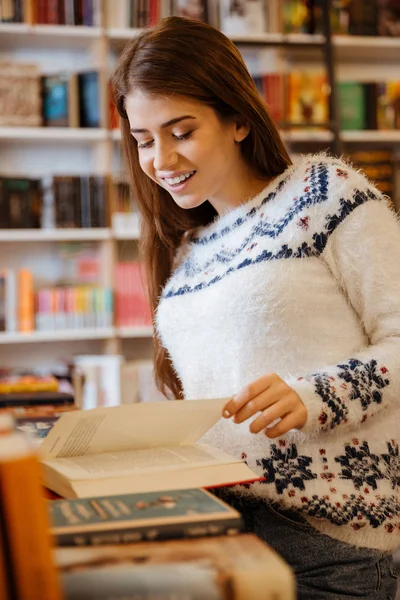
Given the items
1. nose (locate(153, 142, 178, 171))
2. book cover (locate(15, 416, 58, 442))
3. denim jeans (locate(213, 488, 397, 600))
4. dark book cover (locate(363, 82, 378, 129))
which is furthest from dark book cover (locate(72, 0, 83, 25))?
denim jeans (locate(213, 488, 397, 600))

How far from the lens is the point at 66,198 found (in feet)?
11.1

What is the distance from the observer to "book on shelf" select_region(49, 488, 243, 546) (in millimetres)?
609

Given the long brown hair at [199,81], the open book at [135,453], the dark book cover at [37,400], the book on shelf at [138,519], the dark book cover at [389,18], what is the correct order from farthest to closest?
the dark book cover at [389,18] < the dark book cover at [37,400] < the long brown hair at [199,81] < the open book at [135,453] < the book on shelf at [138,519]

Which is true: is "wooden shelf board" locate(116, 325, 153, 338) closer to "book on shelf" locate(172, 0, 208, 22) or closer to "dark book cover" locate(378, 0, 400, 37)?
"book on shelf" locate(172, 0, 208, 22)

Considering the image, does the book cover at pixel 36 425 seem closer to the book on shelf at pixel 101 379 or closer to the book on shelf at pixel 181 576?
the book on shelf at pixel 181 576

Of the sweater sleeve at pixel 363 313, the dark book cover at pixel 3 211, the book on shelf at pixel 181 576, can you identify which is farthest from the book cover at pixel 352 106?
the book on shelf at pixel 181 576

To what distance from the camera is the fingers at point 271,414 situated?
98cm

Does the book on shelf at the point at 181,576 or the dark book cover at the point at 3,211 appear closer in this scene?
the book on shelf at the point at 181,576

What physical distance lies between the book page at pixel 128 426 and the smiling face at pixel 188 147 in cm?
46

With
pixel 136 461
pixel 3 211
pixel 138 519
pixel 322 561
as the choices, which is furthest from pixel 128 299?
pixel 138 519

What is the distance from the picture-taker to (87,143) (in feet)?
11.6

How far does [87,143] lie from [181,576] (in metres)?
3.17

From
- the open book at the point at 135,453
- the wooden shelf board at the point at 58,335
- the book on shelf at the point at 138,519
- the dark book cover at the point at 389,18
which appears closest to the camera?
the book on shelf at the point at 138,519

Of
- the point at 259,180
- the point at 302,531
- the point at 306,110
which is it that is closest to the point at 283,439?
the point at 302,531
